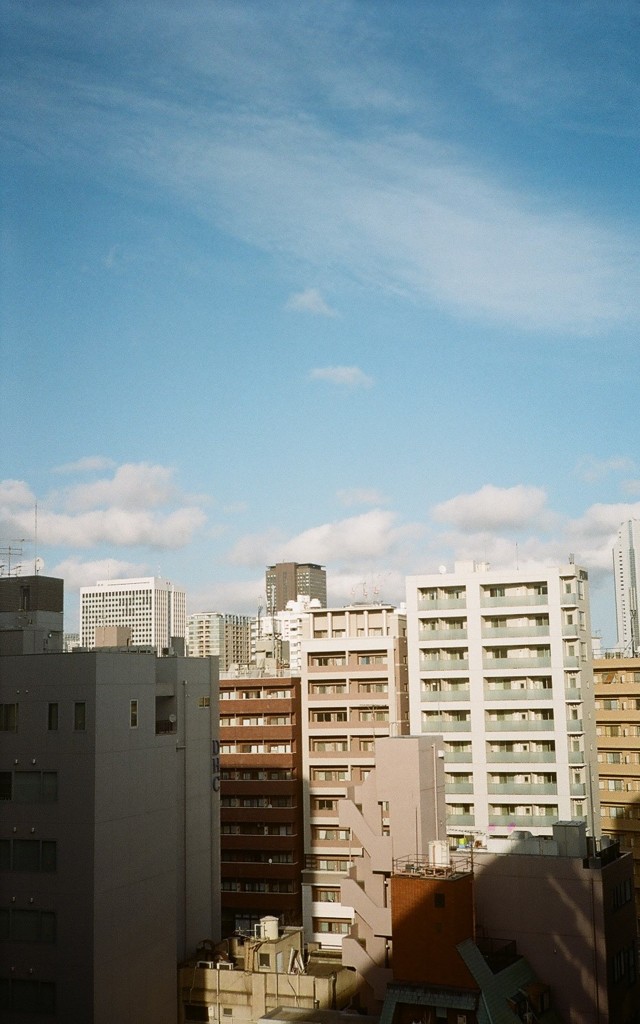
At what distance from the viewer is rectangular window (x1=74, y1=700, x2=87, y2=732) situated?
1164 inches

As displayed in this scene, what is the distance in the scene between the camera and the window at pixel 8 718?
30312 mm

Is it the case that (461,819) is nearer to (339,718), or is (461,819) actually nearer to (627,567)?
(339,718)

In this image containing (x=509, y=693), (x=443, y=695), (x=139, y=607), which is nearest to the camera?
(x=509, y=693)

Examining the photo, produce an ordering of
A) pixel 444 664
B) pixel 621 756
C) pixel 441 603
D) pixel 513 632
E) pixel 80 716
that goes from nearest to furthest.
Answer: pixel 80 716 → pixel 513 632 → pixel 444 664 → pixel 441 603 → pixel 621 756

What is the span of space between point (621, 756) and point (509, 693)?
10746mm

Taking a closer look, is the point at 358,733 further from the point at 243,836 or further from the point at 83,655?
the point at 83,655

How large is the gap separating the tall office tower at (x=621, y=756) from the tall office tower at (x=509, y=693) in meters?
5.07

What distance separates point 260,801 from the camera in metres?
53.6

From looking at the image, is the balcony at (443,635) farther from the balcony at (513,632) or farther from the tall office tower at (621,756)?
the tall office tower at (621,756)

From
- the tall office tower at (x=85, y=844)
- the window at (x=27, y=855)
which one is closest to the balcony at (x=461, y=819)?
the tall office tower at (x=85, y=844)

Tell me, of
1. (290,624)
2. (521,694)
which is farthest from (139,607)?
(521,694)

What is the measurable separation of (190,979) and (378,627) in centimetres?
2479

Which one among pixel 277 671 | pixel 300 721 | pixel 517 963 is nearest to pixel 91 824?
pixel 517 963

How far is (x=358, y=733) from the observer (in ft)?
174
